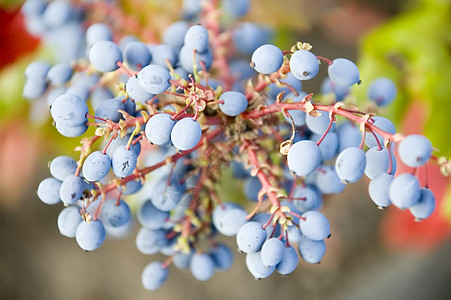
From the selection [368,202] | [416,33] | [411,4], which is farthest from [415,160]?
[368,202]

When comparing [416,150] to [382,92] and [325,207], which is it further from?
[325,207]

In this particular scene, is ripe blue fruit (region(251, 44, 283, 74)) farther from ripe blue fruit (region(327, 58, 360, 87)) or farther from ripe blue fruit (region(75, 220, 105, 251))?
ripe blue fruit (region(75, 220, 105, 251))

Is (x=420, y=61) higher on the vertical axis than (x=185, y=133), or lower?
higher

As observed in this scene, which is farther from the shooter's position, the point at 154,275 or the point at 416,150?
the point at 154,275

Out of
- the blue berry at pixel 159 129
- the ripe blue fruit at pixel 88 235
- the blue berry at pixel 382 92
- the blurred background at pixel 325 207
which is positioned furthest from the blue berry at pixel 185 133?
the blurred background at pixel 325 207

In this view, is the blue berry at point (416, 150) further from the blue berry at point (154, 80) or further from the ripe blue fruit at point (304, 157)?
the blue berry at point (154, 80)

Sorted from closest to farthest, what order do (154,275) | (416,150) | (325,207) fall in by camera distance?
(416,150) → (154,275) → (325,207)

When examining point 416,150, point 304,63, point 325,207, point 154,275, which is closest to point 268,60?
point 304,63

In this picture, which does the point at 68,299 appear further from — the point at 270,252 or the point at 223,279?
the point at 270,252
